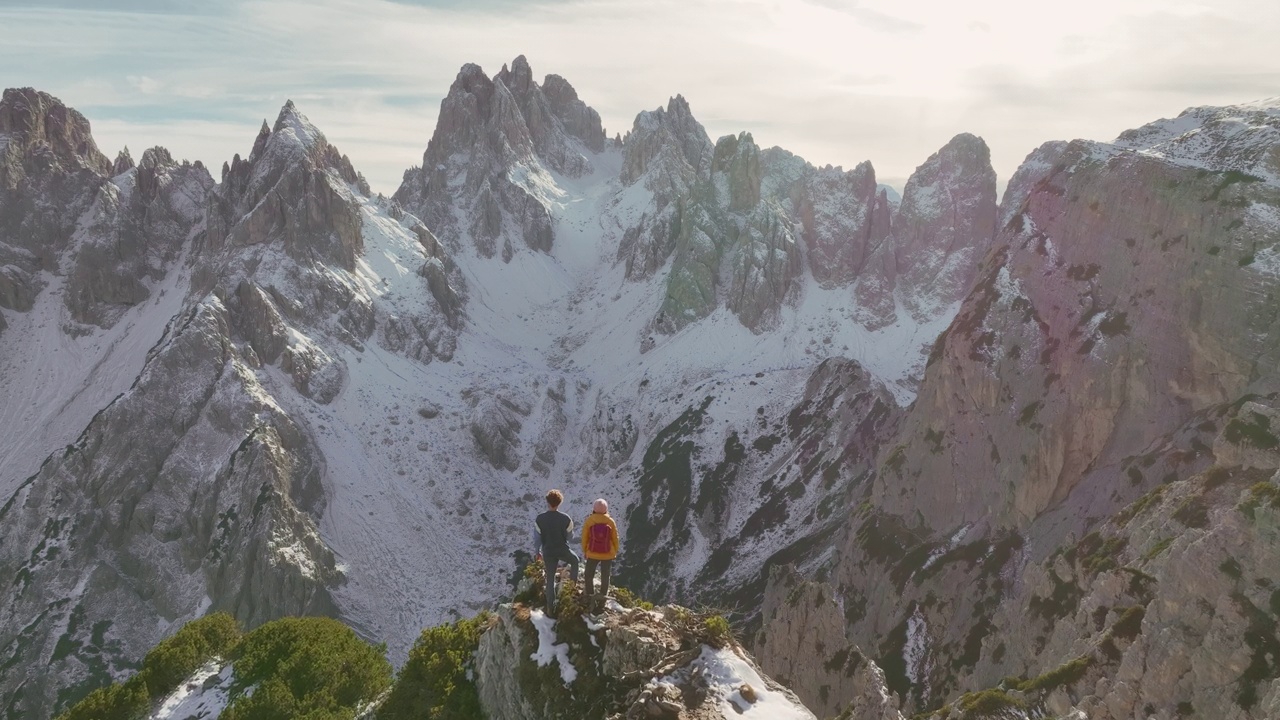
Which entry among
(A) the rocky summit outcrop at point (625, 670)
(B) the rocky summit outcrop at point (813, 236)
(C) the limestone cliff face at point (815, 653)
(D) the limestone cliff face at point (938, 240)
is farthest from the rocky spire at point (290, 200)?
(A) the rocky summit outcrop at point (625, 670)

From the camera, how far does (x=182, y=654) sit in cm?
4216

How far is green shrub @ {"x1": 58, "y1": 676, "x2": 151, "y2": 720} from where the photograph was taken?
3916 centimetres

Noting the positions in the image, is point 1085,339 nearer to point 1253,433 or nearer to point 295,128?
point 1253,433

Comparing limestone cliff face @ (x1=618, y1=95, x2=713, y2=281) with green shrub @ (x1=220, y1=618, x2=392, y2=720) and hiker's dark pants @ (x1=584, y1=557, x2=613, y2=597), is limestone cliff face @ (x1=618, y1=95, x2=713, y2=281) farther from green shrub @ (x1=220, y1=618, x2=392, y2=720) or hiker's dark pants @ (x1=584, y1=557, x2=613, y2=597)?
hiker's dark pants @ (x1=584, y1=557, x2=613, y2=597)

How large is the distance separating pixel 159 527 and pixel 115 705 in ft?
256

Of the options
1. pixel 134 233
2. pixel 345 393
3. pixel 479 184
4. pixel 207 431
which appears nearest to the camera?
pixel 207 431

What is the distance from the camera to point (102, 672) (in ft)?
318

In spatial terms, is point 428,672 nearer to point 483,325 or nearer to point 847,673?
point 847,673

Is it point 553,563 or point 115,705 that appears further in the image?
point 115,705

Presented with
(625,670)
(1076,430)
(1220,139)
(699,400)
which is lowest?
(699,400)

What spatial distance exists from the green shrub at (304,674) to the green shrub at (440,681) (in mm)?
4447

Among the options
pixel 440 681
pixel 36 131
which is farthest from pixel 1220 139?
pixel 36 131

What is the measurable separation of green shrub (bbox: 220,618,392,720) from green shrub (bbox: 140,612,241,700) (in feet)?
11.2

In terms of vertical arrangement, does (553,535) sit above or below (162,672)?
above
